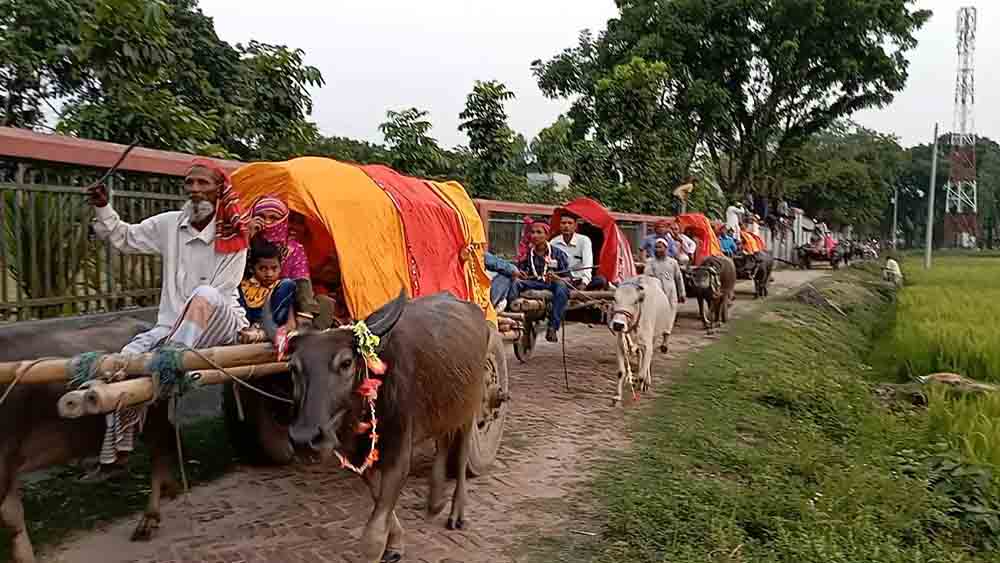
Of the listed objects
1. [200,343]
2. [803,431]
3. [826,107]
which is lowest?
[803,431]

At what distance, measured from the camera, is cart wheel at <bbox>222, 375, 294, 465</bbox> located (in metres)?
5.16

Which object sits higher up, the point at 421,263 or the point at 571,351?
the point at 421,263

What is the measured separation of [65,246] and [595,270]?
18.6 feet

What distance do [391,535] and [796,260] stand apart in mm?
35922

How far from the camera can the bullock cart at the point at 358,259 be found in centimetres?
411

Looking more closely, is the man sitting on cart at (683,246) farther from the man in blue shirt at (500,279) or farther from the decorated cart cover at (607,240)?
the man in blue shirt at (500,279)

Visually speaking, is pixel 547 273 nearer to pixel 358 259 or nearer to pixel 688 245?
pixel 358 259

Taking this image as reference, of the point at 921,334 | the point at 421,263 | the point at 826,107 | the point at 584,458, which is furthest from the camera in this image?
the point at 826,107

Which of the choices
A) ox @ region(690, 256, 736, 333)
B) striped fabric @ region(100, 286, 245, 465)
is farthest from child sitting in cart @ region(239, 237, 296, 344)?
ox @ region(690, 256, 736, 333)

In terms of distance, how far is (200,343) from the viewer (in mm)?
3645

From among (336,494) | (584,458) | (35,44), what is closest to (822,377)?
(584,458)

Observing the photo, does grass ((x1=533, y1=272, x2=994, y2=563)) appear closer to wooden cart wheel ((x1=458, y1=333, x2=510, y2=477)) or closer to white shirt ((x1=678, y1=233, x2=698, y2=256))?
wooden cart wheel ((x1=458, y1=333, x2=510, y2=477))

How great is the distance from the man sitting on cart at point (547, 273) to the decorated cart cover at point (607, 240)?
687 millimetres

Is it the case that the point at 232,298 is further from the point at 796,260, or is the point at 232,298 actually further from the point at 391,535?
the point at 796,260
